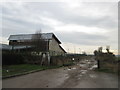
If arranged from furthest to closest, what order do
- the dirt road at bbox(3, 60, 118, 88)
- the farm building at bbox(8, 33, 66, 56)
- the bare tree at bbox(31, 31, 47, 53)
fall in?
the farm building at bbox(8, 33, 66, 56), the bare tree at bbox(31, 31, 47, 53), the dirt road at bbox(3, 60, 118, 88)

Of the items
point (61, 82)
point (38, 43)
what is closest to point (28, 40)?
point (38, 43)

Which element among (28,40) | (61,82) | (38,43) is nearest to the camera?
(61,82)

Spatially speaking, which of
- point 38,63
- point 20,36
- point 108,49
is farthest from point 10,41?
point 108,49

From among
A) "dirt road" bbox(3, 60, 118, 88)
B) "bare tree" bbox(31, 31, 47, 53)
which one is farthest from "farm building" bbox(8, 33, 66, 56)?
"dirt road" bbox(3, 60, 118, 88)

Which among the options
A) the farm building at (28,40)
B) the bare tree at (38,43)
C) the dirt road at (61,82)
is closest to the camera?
the dirt road at (61,82)

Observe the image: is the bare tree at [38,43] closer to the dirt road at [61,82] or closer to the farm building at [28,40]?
the farm building at [28,40]

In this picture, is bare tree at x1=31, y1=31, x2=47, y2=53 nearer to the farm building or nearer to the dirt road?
Result: the farm building

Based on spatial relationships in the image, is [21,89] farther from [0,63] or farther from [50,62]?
[50,62]

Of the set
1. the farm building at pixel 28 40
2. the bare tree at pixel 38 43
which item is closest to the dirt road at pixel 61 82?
the bare tree at pixel 38 43

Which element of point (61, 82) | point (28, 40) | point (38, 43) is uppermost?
point (28, 40)

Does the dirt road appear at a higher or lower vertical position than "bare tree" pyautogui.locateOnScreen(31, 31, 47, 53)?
lower

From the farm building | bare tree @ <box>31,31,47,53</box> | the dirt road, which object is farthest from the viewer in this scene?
the farm building

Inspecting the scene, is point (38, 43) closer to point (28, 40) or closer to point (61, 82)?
point (28, 40)

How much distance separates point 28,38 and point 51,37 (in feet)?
26.8
